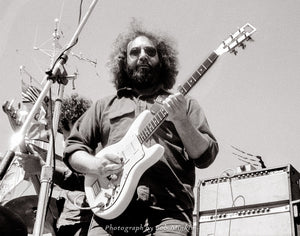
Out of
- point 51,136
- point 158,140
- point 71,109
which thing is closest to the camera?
point 51,136

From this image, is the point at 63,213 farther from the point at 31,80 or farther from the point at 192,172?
the point at 31,80

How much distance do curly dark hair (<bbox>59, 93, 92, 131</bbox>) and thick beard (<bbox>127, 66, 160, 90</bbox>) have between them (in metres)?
1.31

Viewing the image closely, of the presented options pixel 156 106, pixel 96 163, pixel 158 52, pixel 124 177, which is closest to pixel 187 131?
pixel 156 106

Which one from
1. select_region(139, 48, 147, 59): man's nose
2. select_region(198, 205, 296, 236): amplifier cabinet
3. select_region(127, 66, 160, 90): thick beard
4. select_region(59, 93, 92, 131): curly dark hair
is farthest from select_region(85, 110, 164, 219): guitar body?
select_region(198, 205, 296, 236): amplifier cabinet

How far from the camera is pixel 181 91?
2.69m

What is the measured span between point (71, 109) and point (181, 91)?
1.77 m

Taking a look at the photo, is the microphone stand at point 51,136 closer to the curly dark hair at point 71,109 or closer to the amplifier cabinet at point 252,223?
the curly dark hair at point 71,109

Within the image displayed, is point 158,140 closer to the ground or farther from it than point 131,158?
farther from it

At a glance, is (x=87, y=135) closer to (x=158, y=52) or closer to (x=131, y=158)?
(x=131, y=158)

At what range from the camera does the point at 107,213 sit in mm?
2367

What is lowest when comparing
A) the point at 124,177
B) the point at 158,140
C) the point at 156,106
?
the point at 124,177

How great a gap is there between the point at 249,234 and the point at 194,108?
1.99m

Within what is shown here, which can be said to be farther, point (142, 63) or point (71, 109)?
point (71, 109)

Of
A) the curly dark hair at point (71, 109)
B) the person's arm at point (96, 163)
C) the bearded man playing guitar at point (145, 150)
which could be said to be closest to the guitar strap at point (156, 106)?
the bearded man playing guitar at point (145, 150)
